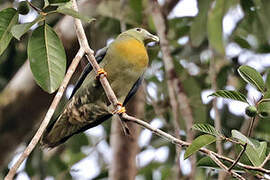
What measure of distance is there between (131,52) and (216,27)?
852 millimetres

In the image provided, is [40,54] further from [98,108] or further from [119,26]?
[119,26]

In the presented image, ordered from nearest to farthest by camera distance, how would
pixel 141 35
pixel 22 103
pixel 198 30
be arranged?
pixel 141 35 < pixel 22 103 < pixel 198 30

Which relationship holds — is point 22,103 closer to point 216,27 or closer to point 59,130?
point 59,130

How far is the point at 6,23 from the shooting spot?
7.91ft

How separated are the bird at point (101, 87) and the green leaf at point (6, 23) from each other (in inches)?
35.5

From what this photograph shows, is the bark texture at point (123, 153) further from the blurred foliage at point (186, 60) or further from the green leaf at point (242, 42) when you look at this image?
the green leaf at point (242, 42)

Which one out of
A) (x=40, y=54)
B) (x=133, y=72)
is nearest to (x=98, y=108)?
(x=133, y=72)

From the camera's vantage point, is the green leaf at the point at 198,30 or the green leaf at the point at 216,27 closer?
the green leaf at the point at 216,27

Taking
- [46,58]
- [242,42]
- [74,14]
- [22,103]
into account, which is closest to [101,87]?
[22,103]

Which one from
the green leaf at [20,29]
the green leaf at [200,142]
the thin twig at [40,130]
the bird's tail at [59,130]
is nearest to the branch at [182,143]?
the green leaf at [200,142]

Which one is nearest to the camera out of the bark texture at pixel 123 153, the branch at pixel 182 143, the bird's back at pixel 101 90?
the branch at pixel 182 143

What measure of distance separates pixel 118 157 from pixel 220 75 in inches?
47.3

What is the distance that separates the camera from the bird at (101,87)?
130 inches

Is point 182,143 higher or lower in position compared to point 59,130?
higher
